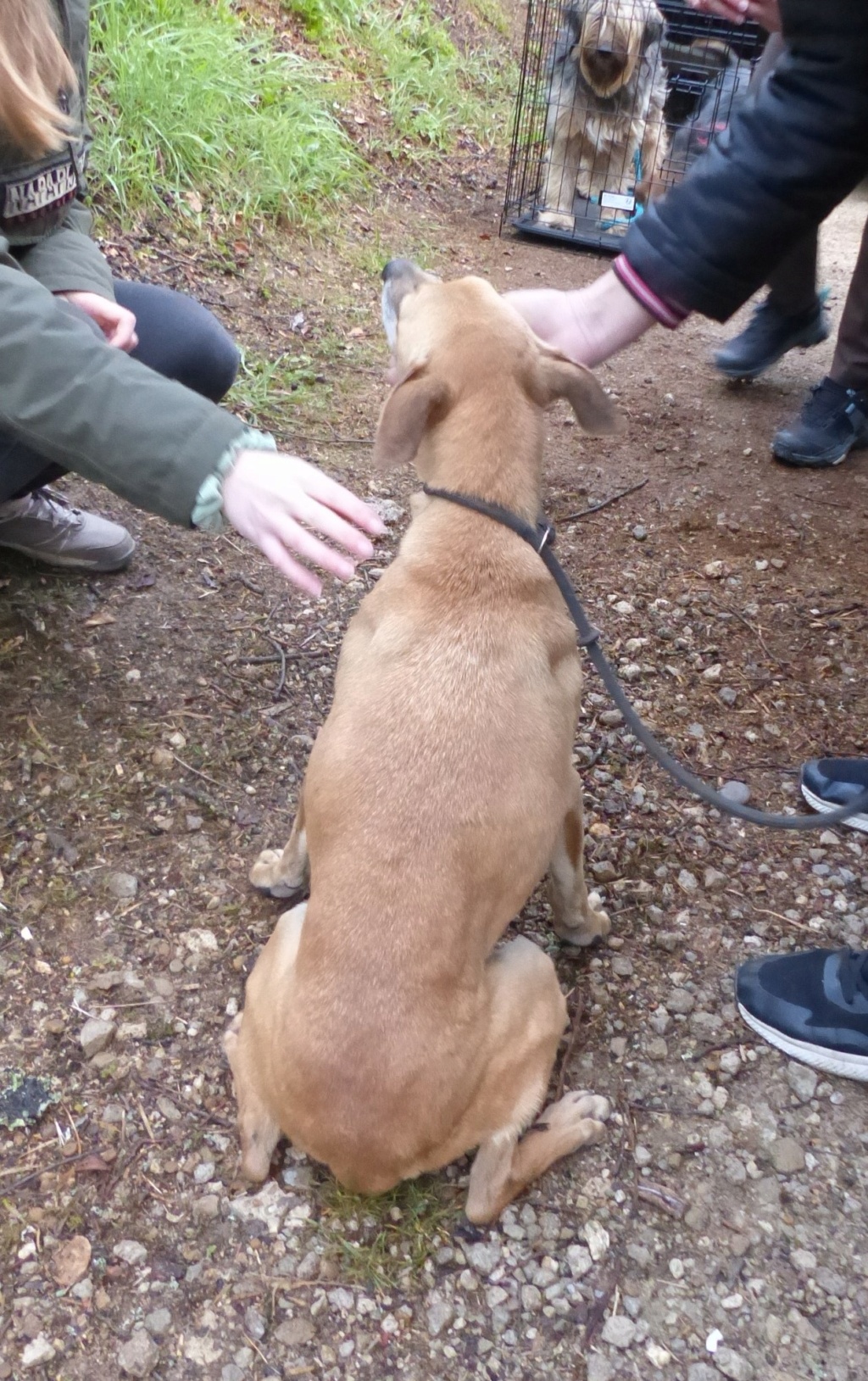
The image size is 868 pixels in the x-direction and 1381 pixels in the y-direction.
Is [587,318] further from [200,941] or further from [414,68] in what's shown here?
[414,68]

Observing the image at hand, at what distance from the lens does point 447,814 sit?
6.77 ft

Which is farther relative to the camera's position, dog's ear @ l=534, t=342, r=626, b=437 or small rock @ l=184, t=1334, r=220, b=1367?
dog's ear @ l=534, t=342, r=626, b=437

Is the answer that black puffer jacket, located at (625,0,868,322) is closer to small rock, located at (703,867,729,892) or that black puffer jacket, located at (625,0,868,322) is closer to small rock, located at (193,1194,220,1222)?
small rock, located at (703,867,729,892)

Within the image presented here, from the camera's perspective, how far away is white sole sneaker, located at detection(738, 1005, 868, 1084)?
8.15 feet

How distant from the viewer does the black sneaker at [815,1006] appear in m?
2.49

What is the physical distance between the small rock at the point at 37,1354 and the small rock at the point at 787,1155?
64.4 inches

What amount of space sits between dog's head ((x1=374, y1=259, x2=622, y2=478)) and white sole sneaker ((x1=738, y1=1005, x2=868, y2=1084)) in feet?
5.44

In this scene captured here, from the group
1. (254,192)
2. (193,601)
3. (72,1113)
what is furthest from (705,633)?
(254,192)

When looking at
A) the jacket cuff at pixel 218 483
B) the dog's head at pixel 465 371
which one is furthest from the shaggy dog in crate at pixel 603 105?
the jacket cuff at pixel 218 483

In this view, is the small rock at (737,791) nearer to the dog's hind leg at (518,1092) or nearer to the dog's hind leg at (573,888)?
the dog's hind leg at (573,888)

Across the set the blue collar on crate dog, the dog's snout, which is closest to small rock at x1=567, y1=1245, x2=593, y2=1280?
the dog's snout

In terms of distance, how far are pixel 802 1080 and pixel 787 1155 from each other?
0.21 m

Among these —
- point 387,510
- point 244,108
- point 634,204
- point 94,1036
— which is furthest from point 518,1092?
point 634,204

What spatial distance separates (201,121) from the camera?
5645 mm
